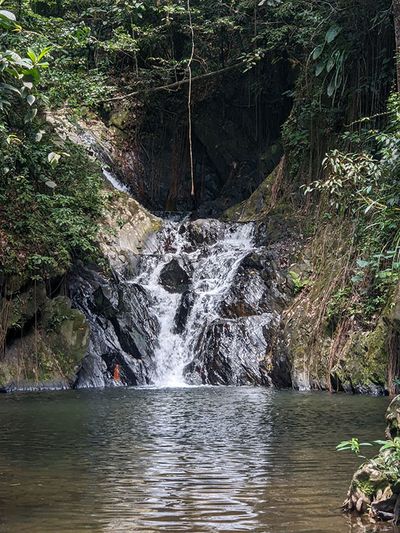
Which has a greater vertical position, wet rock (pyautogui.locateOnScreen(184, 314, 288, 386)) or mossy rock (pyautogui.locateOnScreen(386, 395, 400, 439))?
wet rock (pyautogui.locateOnScreen(184, 314, 288, 386))

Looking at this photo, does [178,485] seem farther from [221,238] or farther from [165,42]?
[165,42]

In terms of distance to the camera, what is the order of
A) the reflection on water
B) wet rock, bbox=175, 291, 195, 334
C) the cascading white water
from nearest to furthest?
1. the reflection on water
2. the cascading white water
3. wet rock, bbox=175, 291, 195, 334

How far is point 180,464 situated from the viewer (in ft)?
24.7

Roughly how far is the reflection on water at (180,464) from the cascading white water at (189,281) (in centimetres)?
494

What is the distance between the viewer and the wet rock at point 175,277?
1955 centimetres

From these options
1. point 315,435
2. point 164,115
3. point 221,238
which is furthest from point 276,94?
point 315,435

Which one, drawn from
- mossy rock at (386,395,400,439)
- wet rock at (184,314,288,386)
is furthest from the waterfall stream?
mossy rock at (386,395,400,439)

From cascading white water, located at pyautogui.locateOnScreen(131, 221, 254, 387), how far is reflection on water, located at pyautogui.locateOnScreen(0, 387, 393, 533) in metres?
4.94

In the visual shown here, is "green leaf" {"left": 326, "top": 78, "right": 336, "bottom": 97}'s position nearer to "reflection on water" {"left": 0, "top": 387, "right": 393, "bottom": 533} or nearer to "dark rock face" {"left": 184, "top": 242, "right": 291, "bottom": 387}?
"dark rock face" {"left": 184, "top": 242, "right": 291, "bottom": 387}

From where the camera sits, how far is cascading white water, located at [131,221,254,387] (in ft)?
59.2

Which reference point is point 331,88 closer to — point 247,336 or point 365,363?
point 247,336

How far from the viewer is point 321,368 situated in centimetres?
1580

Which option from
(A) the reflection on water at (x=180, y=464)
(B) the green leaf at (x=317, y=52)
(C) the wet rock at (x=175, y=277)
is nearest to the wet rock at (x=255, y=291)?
(C) the wet rock at (x=175, y=277)

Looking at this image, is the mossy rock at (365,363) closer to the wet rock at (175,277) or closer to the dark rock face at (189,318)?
the dark rock face at (189,318)
